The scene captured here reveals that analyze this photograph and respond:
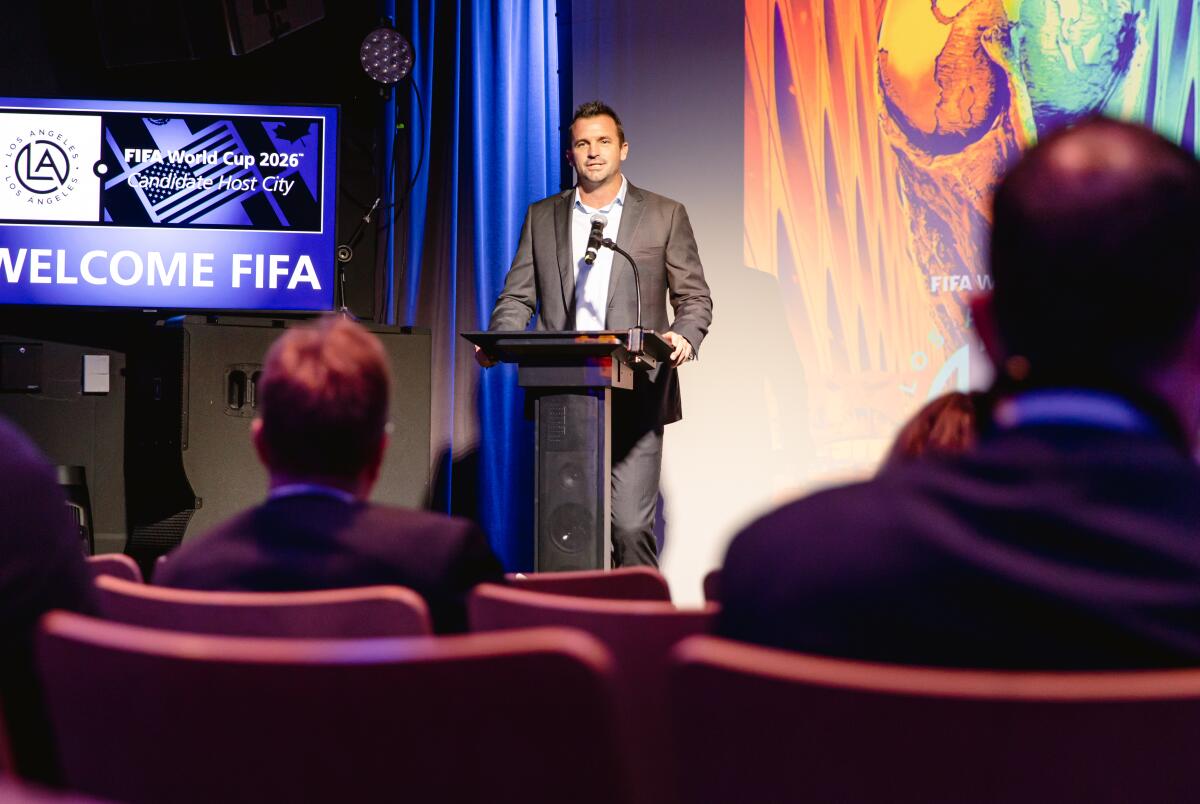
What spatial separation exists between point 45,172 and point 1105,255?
4648 mm

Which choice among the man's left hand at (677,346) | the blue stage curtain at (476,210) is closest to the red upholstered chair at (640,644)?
the man's left hand at (677,346)

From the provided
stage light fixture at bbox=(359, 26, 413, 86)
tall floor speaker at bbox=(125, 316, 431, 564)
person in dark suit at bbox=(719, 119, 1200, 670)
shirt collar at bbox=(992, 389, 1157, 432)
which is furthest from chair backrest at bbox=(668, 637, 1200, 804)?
stage light fixture at bbox=(359, 26, 413, 86)

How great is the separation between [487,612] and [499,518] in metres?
3.66

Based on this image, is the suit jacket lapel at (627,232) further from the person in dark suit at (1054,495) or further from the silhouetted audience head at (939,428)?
the person in dark suit at (1054,495)

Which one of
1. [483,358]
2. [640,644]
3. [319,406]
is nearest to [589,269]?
[483,358]

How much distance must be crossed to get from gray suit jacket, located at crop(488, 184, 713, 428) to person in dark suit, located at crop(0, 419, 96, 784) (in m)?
2.87

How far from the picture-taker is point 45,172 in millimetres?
4570

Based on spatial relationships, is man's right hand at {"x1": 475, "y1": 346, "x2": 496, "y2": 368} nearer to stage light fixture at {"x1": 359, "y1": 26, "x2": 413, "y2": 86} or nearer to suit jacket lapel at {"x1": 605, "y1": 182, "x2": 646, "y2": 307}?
suit jacket lapel at {"x1": 605, "y1": 182, "x2": 646, "y2": 307}

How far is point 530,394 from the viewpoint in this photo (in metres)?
3.52

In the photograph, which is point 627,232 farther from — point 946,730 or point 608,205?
point 946,730

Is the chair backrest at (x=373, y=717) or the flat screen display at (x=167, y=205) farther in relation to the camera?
the flat screen display at (x=167, y=205)

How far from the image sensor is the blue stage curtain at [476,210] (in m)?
4.99

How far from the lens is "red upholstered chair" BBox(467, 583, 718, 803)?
121 centimetres

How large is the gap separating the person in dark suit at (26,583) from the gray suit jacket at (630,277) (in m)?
2.87
